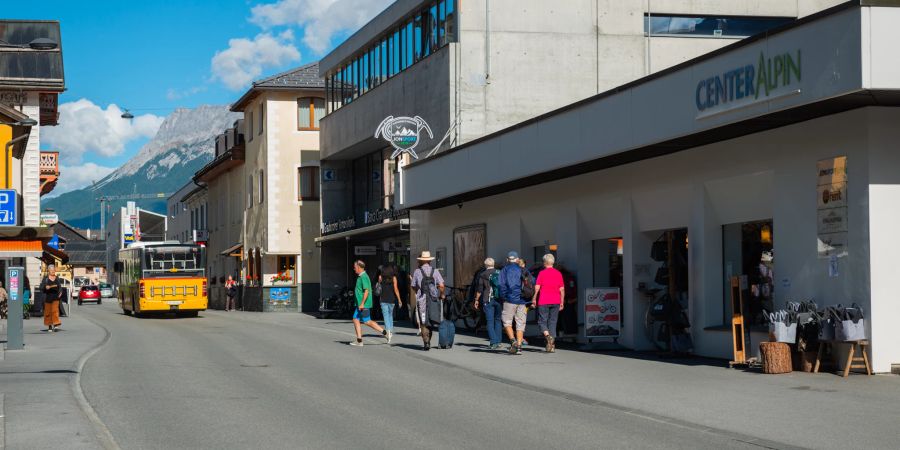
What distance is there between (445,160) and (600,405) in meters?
17.6

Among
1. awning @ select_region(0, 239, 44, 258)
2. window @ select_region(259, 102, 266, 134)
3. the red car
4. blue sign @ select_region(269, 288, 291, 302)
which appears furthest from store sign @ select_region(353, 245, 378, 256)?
the red car

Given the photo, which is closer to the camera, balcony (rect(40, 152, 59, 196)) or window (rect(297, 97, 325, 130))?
balcony (rect(40, 152, 59, 196))

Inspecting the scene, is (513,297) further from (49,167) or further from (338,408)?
(49,167)

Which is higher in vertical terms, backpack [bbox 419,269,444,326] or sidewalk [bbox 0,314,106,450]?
backpack [bbox 419,269,444,326]

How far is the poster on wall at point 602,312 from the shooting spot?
22.0 metres

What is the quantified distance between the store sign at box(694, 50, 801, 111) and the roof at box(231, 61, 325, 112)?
38.3 metres

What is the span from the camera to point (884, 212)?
51.1 ft

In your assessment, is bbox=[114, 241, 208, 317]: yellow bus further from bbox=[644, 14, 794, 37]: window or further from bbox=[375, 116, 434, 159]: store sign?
bbox=[644, 14, 794, 37]: window

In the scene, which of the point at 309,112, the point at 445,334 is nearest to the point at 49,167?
the point at 309,112

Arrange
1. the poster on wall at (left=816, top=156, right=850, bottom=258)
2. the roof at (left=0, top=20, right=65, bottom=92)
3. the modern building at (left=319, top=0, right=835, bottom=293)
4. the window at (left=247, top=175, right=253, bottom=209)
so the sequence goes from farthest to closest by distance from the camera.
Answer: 1. the window at (left=247, top=175, right=253, bottom=209)
2. the roof at (left=0, top=20, right=65, bottom=92)
3. the modern building at (left=319, top=0, right=835, bottom=293)
4. the poster on wall at (left=816, top=156, right=850, bottom=258)

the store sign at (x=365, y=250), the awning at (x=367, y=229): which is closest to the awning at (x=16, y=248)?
the awning at (x=367, y=229)

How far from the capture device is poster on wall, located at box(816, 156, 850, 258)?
1605cm

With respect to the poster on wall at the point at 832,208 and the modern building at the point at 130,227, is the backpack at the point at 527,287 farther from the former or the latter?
the modern building at the point at 130,227

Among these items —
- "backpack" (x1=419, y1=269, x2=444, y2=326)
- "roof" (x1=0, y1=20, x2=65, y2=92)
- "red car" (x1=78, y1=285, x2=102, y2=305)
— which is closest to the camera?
"backpack" (x1=419, y1=269, x2=444, y2=326)
